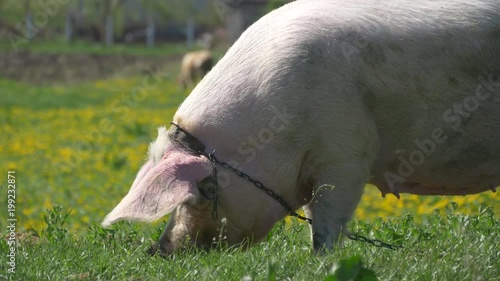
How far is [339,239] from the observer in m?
4.95

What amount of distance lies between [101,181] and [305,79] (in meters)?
8.47

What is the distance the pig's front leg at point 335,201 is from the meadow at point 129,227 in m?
0.11

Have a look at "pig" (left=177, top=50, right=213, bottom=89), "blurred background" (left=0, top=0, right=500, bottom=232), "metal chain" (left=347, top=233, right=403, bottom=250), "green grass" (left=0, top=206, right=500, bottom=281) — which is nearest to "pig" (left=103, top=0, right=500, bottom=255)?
"metal chain" (left=347, top=233, right=403, bottom=250)

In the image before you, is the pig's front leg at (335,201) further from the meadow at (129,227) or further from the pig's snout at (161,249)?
the pig's snout at (161,249)

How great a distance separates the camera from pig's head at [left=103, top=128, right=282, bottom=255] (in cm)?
473

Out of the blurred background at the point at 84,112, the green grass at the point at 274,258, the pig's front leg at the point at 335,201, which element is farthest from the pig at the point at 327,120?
the blurred background at the point at 84,112

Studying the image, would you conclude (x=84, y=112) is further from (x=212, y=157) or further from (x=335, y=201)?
(x=335, y=201)

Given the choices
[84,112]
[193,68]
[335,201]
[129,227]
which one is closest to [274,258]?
[335,201]

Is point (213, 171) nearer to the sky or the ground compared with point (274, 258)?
nearer to the sky

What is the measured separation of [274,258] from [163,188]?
69 cm

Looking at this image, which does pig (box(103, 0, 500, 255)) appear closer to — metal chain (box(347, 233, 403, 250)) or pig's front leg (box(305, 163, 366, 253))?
pig's front leg (box(305, 163, 366, 253))

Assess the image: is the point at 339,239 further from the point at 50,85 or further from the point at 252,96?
the point at 50,85

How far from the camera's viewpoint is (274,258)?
176 inches

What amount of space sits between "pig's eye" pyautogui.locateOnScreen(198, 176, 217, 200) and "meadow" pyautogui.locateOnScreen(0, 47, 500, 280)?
0.30 metres
